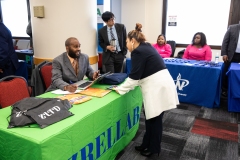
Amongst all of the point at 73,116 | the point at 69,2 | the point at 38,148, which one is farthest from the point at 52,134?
the point at 69,2

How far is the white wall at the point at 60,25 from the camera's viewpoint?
285cm

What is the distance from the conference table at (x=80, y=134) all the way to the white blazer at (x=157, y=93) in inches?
8.9

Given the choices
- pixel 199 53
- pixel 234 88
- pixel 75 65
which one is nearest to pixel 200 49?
pixel 199 53

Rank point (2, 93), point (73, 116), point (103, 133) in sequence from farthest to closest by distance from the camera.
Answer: point (2, 93) → point (103, 133) → point (73, 116)

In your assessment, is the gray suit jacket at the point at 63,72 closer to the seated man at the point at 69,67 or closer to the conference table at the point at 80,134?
the seated man at the point at 69,67

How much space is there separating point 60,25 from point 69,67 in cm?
99

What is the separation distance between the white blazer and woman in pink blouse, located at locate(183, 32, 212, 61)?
2.33m

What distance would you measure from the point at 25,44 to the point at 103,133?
18.4 ft

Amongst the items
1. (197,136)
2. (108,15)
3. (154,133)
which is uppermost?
(108,15)

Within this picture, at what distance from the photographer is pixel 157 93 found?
5.90ft

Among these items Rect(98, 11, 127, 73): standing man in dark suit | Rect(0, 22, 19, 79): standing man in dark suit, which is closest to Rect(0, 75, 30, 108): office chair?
Rect(0, 22, 19, 79): standing man in dark suit

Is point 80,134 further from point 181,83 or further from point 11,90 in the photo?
point 181,83

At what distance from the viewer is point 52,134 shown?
1.17m

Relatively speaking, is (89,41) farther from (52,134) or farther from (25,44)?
(25,44)
